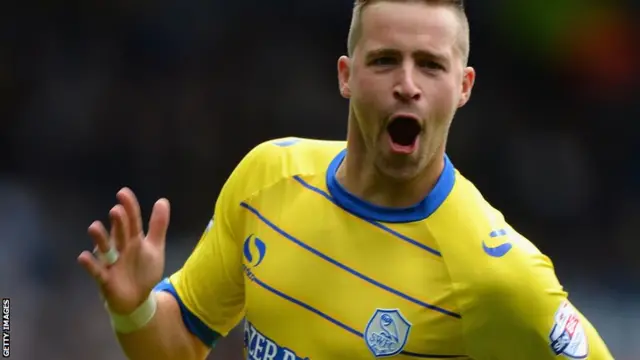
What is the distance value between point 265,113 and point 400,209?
3.64m

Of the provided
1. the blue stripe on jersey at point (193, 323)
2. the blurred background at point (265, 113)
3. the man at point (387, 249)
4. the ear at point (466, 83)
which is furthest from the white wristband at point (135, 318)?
the blurred background at point (265, 113)

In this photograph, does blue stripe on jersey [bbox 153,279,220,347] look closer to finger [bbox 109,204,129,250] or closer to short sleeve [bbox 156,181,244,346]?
short sleeve [bbox 156,181,244,346]

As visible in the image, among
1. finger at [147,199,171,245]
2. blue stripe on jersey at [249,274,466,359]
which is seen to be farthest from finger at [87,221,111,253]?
blue stripe on jersey at [249,274,466,359]

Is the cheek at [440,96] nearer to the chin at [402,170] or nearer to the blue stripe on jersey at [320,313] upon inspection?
the chin at [402,170]

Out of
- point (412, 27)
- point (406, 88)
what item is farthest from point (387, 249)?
point (412, 27)

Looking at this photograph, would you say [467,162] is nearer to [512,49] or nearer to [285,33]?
[512,49]

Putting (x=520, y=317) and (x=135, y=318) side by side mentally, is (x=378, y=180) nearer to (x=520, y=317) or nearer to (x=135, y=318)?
(x=520, y=317)

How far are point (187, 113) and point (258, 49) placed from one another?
1.93ft

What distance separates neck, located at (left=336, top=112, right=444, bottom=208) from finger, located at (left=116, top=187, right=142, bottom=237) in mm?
530

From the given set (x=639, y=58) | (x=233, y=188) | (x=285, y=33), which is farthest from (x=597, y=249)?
(x=233, y=188)

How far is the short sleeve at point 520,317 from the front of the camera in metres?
2.20

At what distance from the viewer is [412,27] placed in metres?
2.30

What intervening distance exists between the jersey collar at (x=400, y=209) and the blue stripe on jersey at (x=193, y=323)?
55 cm

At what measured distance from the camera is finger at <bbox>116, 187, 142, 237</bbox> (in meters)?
2.22
